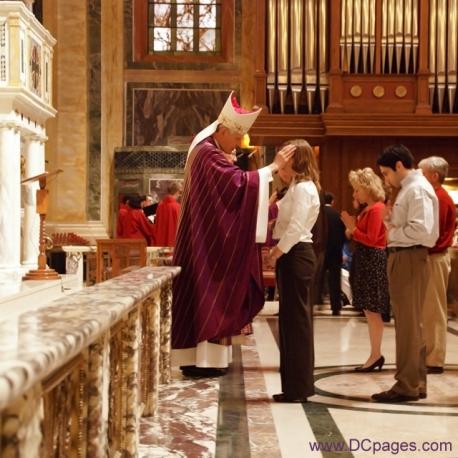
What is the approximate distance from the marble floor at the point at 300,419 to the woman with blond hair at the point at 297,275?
16 cm

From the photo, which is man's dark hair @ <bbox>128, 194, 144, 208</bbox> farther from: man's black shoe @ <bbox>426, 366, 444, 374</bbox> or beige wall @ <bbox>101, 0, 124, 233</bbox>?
man's black shoe @ <bbox>426, 366, 444, 374</bbox>

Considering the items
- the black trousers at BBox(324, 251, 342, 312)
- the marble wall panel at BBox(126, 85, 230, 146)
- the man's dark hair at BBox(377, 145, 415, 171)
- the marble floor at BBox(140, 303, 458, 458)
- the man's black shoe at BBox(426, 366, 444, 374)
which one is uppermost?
the marble wall panel at BBox(126, 85, 230, 146)

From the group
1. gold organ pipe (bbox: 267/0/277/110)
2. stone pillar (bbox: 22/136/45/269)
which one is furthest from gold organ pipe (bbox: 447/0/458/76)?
stone pillar (bbox: 22/136/45/269)

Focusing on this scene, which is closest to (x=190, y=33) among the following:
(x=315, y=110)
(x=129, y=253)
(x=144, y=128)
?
(x=144, y=128)

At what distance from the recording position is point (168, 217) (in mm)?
11750

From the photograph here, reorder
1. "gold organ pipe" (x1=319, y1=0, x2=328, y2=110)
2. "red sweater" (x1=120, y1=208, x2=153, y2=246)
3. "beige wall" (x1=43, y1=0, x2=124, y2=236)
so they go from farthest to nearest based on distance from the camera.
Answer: "beige wall" (x1=43, y1=0, x2=124, y2=236), "red sweater" (x1=120, y1=208, x2=153, y2=246), "gold organ pipe" (x1=319, y1=0, x2=328, y2=110)

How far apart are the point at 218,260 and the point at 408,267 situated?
3.78 ft

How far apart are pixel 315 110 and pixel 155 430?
30.1 feet

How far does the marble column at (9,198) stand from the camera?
12.2 metres

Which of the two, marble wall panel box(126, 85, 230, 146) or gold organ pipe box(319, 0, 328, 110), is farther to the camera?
marble wall panel box(126, 85, 230, 146)

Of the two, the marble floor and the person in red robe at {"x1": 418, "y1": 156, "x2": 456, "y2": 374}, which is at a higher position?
the person in red robe at {"x1": 418, "y1": 156, "x2": 456, "y2": 374}

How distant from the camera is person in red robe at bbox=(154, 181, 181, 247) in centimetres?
1170

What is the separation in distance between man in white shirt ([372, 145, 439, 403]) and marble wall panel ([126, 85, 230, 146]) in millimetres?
11360

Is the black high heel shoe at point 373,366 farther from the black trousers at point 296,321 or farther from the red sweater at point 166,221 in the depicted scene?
the red sweater at point 166,221
